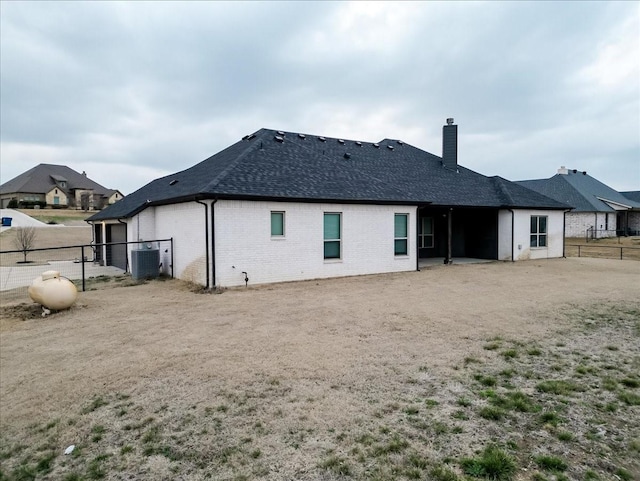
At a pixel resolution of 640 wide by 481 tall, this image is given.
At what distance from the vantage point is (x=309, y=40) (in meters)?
13.7

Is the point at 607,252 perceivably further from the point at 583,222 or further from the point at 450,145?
the point at 583,222

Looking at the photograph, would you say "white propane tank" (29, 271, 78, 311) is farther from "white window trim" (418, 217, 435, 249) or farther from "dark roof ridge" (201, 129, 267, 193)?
"white window trim" (418, 217, 435, 249)

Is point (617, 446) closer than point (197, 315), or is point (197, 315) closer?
point (617, 446)

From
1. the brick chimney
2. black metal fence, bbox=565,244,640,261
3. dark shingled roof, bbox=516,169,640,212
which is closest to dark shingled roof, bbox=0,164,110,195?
the brick chimney

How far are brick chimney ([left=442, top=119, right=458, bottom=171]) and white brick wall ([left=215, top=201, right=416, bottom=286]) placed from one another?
777cm

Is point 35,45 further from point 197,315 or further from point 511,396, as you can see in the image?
point 511,396

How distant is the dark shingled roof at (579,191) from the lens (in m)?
36.3

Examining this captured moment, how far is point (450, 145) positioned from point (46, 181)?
62970mm

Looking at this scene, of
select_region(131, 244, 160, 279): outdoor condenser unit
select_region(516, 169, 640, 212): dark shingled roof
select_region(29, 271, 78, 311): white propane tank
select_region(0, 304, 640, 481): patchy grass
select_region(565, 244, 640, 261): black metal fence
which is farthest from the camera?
select_region(516, 169, 640, 212): dark shingled roof

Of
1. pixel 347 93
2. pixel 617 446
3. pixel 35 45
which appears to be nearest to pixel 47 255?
pixel 35 45

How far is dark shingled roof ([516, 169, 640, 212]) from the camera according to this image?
36.3 m

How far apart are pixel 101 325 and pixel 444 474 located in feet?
23.8

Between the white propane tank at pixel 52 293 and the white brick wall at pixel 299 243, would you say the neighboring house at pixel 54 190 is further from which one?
the white propane tank at pixel 52 293

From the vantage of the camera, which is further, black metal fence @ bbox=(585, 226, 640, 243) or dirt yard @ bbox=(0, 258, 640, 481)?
black metal fence @ bbox=(585, 226, 640, 243)
